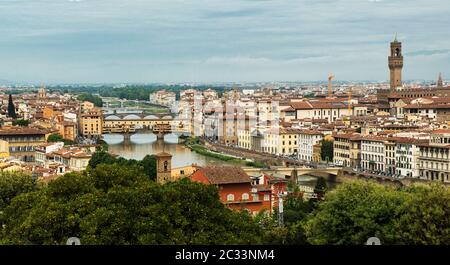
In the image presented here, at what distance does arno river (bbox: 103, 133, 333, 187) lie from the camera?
20.2 meters

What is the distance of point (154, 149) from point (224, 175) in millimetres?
16322

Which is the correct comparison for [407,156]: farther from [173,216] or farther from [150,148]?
[173,216]

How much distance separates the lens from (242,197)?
30.5ft

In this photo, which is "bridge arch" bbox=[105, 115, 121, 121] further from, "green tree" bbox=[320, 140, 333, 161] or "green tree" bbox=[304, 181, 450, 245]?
"green tree" bbox=[304, 181, 450, 245]

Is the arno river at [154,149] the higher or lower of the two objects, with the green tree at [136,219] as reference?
lower

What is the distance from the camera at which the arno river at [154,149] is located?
20.2 metres

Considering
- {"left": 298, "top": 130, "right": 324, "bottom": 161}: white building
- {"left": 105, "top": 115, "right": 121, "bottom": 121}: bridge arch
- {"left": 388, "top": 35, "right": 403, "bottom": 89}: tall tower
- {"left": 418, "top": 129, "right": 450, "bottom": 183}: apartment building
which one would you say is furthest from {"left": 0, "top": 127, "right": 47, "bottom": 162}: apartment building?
{"left": 388, "top": 35, "right": 403, "bottom": 89}: tall tower

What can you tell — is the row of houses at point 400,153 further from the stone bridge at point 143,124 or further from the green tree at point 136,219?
the stone bridge at point 143,124

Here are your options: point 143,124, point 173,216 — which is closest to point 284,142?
point 143,124

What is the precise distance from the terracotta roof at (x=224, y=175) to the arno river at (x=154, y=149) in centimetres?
705

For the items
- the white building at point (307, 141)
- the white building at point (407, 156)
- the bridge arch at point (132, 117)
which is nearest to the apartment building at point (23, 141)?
the white building at point (307, 141)

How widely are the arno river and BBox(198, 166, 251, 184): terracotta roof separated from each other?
7.05 meters

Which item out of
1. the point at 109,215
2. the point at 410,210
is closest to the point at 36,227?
the point at 109,215

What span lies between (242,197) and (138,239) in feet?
17.1
